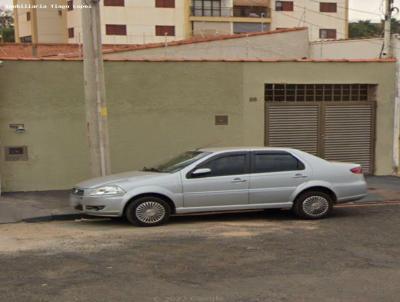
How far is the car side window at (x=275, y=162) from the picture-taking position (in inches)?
424

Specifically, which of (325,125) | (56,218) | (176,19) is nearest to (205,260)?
(56,218)

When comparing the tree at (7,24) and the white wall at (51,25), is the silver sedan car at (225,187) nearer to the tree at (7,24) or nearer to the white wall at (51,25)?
the white wall at (51,25)

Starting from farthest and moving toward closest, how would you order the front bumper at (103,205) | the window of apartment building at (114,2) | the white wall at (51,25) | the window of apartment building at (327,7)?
the window of apartment building at (327,7)
the white wall at (51,25)
the window of apartment building at (114,2)
the front bumper at (103,205)

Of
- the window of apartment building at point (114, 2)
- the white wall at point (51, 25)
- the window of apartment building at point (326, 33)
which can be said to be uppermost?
the window of apartment building at point (114, 2)

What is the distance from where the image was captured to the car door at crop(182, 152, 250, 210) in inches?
406

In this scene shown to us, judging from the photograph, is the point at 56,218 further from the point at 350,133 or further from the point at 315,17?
the point at 315,17

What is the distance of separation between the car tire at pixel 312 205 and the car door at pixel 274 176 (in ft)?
0.74

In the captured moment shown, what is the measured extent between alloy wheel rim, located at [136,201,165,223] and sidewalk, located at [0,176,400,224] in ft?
6.02

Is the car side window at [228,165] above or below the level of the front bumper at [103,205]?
above

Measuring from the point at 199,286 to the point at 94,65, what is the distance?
23.1 feet

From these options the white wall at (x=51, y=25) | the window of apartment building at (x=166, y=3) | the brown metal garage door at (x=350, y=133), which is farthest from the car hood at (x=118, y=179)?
the white wall at (x=51, y=25)

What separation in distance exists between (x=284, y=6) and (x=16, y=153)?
182 feet

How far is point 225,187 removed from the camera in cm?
1045

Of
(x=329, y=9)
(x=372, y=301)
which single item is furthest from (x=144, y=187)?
(x=329, y=9)
